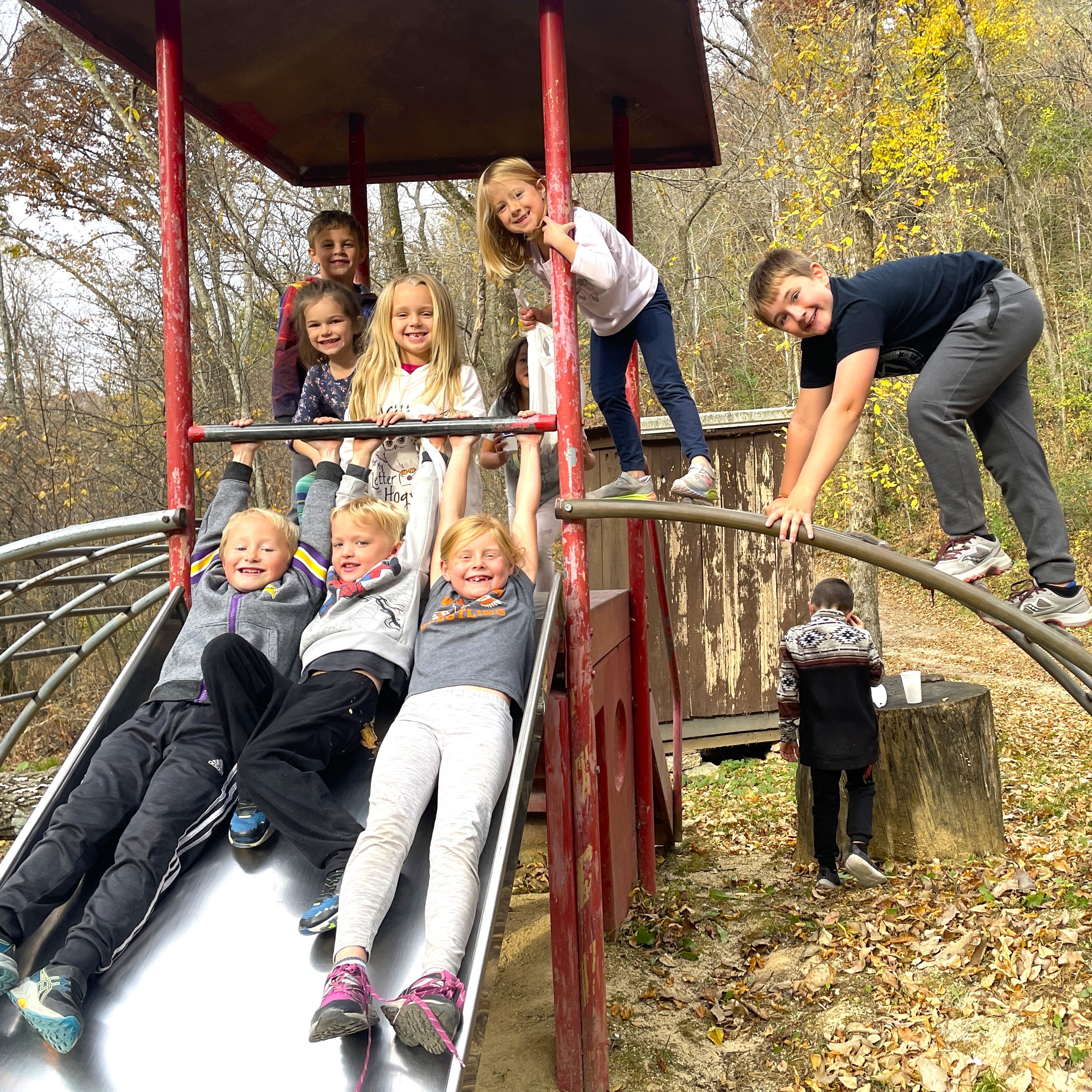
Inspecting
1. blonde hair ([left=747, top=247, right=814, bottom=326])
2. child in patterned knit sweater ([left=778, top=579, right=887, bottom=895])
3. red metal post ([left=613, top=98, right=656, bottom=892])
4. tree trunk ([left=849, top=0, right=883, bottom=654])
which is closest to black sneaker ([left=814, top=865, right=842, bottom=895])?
child in patterned knit sweater ([left=778, top=579, right=887, bottom=895])

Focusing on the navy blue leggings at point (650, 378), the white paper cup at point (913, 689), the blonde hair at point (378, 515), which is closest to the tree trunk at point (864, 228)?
the white paper cup at point (913, 689)

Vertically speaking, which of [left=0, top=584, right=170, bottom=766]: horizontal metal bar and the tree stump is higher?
[left=0, top=584, right=170, bottom=766]: horizontal metal bar

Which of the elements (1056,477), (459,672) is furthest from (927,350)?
(1056,477)

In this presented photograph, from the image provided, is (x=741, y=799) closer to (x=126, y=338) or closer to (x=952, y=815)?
(x=952, y=815)

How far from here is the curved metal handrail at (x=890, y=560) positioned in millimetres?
2871

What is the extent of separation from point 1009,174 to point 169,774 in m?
17.1

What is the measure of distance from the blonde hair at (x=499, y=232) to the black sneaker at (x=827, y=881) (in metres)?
3.31

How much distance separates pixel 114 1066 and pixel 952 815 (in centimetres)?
429

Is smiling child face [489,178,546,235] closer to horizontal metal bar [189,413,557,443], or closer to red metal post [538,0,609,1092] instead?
red metal post [538,0,609,1092]

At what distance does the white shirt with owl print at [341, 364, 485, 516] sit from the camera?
371cm

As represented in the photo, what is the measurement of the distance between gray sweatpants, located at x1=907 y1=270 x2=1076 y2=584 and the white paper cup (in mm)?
2343

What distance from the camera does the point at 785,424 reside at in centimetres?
908

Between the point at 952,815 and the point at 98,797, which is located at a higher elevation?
→ the point at 98,797

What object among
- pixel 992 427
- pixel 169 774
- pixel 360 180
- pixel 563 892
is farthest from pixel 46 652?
pixel 360 180
